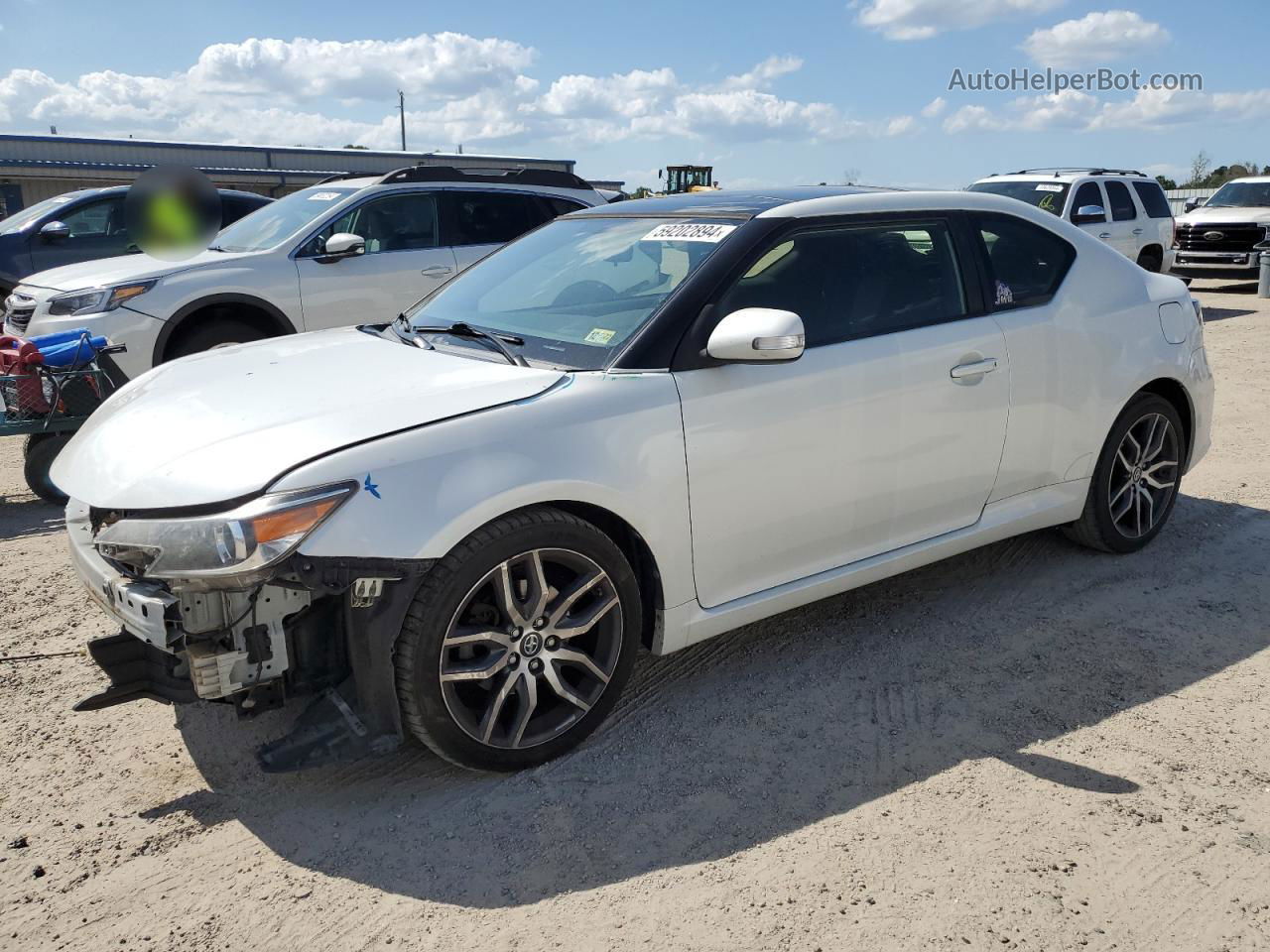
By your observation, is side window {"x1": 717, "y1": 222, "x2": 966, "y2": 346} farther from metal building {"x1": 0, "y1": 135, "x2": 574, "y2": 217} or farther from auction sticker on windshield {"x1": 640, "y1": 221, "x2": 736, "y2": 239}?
metal building {"x1": 0, "y1": 135, "x2": 574, "y2": 217}

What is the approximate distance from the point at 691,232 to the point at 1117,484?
8.05ft

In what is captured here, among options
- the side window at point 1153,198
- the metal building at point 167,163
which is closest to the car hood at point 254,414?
the side window at point 1153,198

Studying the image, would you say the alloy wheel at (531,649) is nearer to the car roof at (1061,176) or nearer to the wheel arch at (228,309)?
the wheel arch at (228,309)

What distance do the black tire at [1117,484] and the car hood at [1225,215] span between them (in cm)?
1546

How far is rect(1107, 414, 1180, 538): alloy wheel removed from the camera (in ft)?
16.2

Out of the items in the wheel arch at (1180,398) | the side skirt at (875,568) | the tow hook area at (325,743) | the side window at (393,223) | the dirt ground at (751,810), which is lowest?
the dirt ground at (751,810)

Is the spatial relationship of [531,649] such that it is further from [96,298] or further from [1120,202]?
[1120,202]

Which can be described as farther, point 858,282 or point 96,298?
point 96,298

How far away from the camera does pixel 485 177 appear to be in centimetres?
910

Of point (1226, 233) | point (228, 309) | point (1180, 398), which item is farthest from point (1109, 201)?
point (228, 309)

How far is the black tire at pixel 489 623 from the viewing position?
2996mm

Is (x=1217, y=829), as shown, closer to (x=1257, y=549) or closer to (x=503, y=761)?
(x=503, y=761)

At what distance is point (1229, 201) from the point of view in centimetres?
1909

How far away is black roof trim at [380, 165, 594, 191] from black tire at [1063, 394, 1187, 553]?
5596mm
